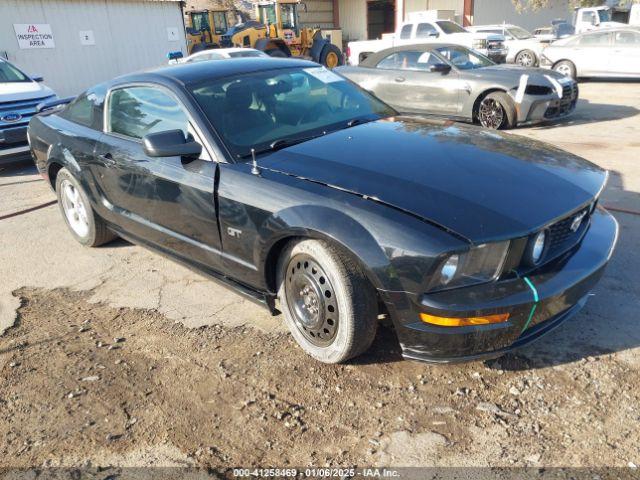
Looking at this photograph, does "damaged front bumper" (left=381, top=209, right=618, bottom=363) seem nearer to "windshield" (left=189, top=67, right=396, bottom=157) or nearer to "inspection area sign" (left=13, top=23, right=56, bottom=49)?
"windshield" (left=189, top=67, right=396, bottom=157)

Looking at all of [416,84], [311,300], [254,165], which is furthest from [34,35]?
[311,300]

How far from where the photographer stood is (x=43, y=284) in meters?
4.33

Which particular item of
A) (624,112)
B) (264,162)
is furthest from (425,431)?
(624,112)

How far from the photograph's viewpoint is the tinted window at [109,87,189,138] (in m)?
3.51

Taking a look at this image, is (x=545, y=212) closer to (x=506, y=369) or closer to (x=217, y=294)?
(x=506, y=369)

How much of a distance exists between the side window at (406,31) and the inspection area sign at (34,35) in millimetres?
10431

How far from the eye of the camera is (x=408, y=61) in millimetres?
9508

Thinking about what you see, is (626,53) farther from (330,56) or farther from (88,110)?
(88,110)

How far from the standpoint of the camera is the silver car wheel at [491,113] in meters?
8.74

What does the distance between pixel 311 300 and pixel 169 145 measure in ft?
4.07

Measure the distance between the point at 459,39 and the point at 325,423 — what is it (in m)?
17.4

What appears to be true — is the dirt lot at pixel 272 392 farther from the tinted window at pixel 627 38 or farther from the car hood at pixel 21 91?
the tinted window at pixel 627 38

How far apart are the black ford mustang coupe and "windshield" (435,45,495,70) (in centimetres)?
563

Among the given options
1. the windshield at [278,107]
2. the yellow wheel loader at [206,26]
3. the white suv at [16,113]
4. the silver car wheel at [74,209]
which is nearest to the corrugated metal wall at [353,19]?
the yellow wheel loader at [206,26]
